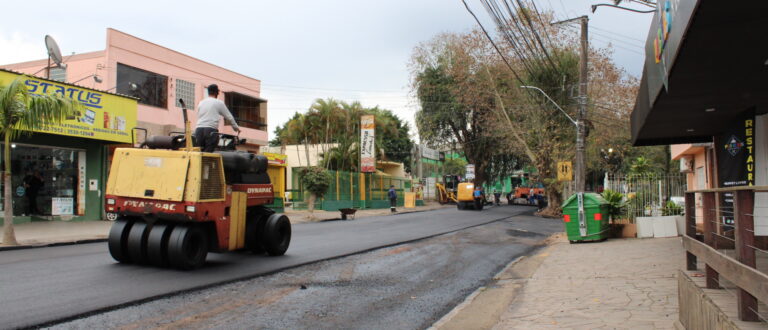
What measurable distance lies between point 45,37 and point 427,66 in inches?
1117

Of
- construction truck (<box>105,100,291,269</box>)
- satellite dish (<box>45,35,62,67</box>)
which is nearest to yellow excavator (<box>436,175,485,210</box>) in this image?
satellite dish (<box>45,35,62,67</box>)

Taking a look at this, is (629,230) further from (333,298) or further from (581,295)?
(333,298)

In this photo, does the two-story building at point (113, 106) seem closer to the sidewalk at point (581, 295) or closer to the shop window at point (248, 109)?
the shop window at point (248, 109)

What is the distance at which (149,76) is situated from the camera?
79.7 ft

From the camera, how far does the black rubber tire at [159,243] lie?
26.0 ft

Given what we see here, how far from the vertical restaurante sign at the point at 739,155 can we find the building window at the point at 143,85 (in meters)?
21.6

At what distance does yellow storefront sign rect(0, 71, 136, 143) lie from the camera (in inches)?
637

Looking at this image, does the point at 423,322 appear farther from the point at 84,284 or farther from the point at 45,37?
the point at 45,37

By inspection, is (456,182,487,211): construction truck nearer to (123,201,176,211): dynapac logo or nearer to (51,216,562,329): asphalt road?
(51,216,562,329): asphalt road

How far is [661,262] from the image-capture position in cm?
943

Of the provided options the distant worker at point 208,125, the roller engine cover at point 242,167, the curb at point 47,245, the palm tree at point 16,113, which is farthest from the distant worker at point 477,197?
the distant worker at point 208,125

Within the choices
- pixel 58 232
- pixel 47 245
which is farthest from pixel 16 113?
pixel 58 232

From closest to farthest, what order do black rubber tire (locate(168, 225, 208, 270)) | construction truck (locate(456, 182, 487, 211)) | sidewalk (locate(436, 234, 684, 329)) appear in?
sidewalk (locate(436, 234, 684, 329)) → black rubber tire (locate(168, 225, 208, 270)) → construction truck (locate(456, 182, 487, 211))

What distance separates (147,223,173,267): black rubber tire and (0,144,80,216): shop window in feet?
37.1
